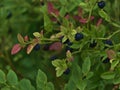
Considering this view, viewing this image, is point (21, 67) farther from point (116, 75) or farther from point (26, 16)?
point (116, 75)

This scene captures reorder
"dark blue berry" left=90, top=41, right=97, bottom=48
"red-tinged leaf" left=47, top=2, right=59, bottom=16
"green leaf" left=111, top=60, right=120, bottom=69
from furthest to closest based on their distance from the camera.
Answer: "red-tinged leaf" left=47, top=2, right=59, bottom=16
"dark blue berry" left=90, top=41, right=97, bottom=48
"green leaf" left=111, top=60, right=120, bottom=69

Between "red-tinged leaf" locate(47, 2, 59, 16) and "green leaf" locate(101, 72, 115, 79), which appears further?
"red-tinged leaf" locate(47, 2, 59, 16)

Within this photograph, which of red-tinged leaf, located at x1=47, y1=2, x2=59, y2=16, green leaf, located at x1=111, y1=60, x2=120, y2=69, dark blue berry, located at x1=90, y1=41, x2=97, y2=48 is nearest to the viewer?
green leaf, located at x1=111, y1=60, x2=120, y2=69

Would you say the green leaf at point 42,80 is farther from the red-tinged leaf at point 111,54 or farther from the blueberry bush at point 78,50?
the red-tinged leaf at point 111,54

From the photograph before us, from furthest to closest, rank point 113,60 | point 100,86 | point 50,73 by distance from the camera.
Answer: point 50,73 < point 100,86 < point 113,60

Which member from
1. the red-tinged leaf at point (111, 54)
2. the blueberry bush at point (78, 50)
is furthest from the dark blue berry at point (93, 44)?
the red-tinged leaf at point (111, 54)

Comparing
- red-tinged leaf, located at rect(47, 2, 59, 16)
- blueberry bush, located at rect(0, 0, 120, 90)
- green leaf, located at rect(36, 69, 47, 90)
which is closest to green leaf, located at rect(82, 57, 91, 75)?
blueberry bush, located at rect(0, 0, 120, 90)

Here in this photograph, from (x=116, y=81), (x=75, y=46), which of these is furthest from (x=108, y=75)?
(x=75, y=46)

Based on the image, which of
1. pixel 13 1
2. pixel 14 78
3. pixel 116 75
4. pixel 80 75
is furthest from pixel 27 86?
pixel 13 1

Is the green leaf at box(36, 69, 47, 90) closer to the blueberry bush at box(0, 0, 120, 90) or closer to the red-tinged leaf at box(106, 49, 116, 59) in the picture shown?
the blueberry bush at box(0, 0, 120, 90)

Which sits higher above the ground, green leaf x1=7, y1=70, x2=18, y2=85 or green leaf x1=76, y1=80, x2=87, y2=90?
green leaf x1=7, y1=70, x2=18, y2=85

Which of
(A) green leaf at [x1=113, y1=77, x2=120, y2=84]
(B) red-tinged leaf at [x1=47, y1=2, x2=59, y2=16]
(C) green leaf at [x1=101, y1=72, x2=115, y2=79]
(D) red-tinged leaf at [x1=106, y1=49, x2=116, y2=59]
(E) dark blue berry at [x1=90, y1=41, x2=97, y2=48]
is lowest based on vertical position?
(A) green leaf at [x1=113, y1=77, x2=120, y2=84]
